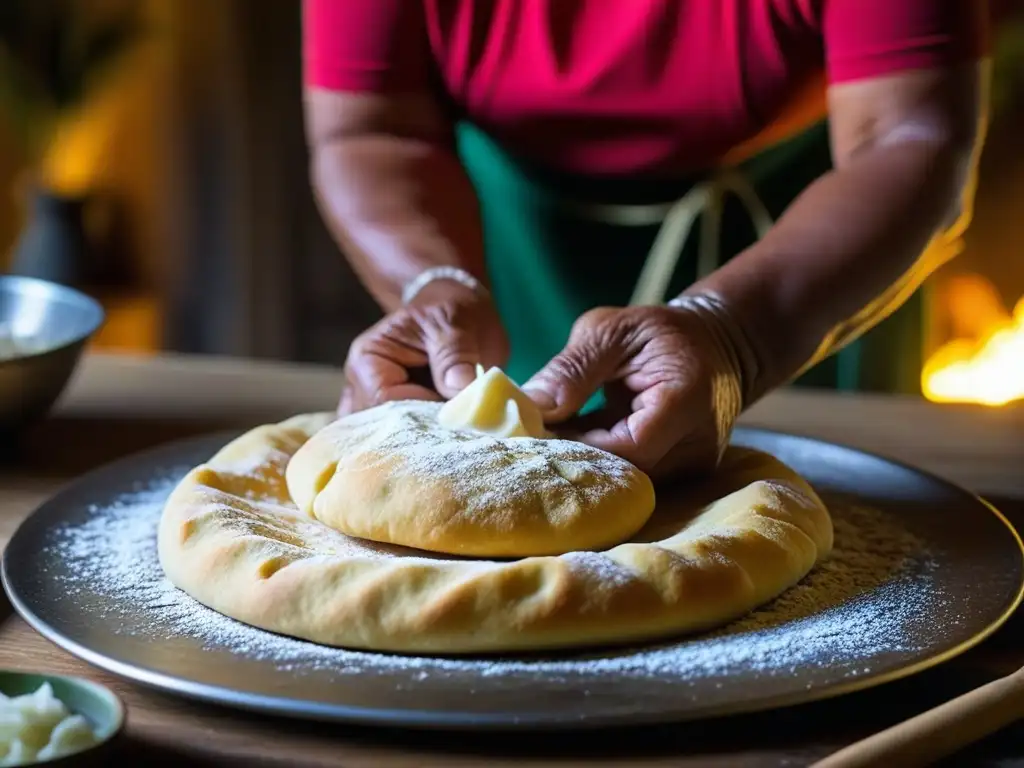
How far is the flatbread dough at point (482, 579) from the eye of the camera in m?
0.86

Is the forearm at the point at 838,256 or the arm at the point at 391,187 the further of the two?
the arm at the point at 391,187

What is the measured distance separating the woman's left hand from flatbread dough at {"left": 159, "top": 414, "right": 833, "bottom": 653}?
0.29ft

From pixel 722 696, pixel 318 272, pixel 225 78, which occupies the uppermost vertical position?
pixel 225 78

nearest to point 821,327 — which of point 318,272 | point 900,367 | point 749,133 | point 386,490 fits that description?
point 749,133

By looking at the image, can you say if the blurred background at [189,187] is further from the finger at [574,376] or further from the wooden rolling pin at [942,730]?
the wooden rolling pin at [942,730]

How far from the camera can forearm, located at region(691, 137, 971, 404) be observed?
4.25 feet

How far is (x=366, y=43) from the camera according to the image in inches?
64.8

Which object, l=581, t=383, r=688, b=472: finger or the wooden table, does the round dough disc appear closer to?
l=581, t=383, r=688, b=472: finger

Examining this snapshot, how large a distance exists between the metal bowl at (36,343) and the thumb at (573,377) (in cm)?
59

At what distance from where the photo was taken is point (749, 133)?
171cm

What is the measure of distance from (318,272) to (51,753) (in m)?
3.67

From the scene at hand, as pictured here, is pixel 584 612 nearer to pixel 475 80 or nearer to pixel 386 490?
pixel 386 490

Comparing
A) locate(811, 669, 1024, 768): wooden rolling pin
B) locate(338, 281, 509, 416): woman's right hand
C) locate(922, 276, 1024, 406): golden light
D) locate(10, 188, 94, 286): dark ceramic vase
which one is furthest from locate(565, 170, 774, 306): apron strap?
locate(10, 188, 94, 286): dark ceramic vase

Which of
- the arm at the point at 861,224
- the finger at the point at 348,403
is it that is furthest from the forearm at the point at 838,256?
the finger at the point at 348,403
